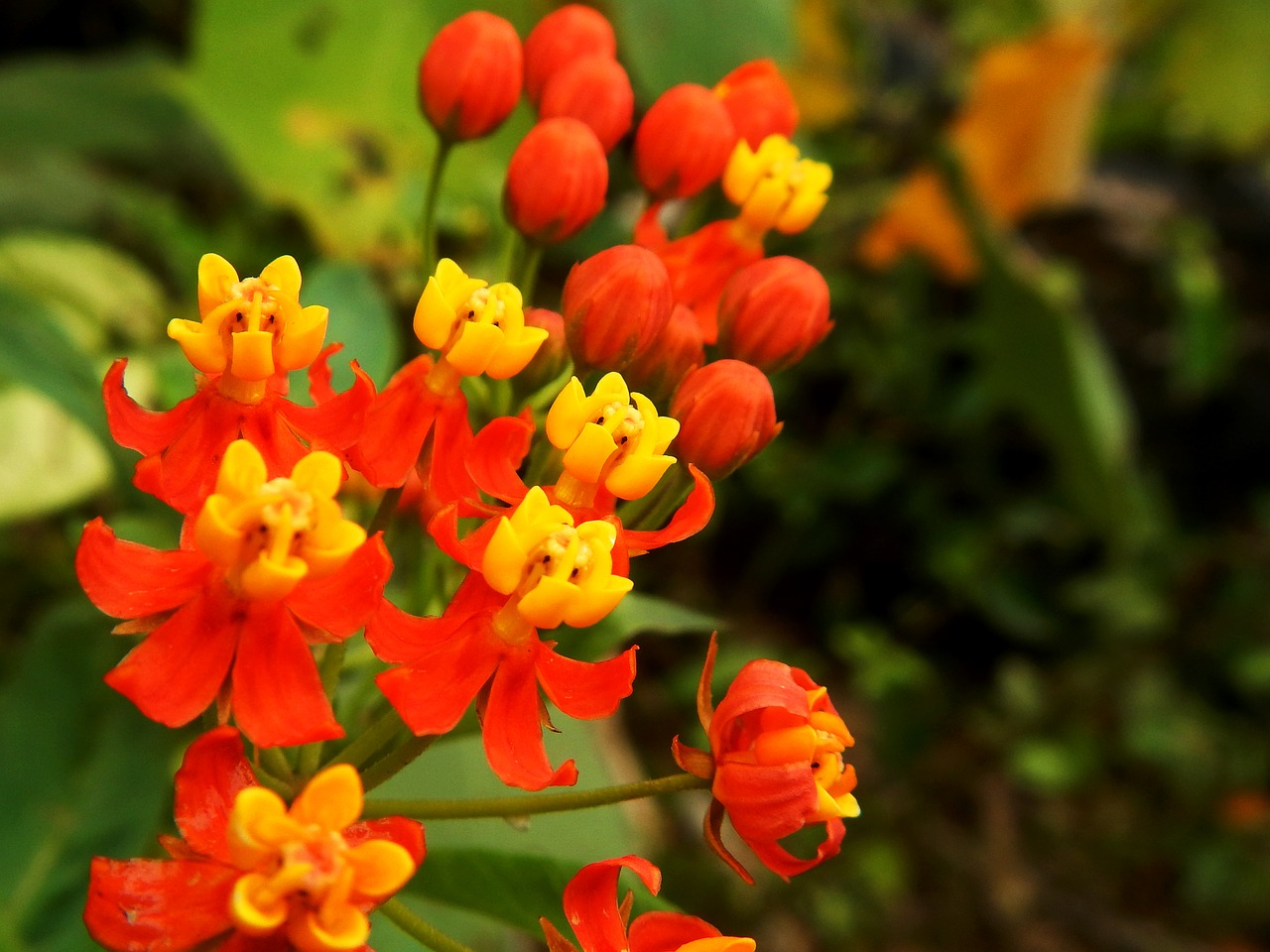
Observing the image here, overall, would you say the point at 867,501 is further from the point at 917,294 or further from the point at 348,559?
the point at 348,559

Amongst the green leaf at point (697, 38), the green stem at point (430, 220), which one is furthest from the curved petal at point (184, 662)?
the green leaf at point (697, 38)

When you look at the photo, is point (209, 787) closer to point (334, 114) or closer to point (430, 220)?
point (430, 220)

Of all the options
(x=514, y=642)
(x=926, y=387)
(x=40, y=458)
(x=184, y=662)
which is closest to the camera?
(x=184, y=662)

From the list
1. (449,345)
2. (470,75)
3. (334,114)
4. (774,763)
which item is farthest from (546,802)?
(334,114)

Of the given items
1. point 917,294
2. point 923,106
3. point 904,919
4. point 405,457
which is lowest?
point 904,919

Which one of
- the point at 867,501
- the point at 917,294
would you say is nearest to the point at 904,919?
the point at 867,501

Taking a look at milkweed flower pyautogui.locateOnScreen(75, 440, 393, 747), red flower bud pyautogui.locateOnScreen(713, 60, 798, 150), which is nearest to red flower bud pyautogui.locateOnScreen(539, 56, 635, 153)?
red flower bud pyautogui.locateOnScreen(713, 60, 798, 150)

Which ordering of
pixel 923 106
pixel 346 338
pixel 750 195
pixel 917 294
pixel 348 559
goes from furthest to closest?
pixel 923 106
pixel 917 294
pixel 346 338
pixel 750 195
pixel 348 559

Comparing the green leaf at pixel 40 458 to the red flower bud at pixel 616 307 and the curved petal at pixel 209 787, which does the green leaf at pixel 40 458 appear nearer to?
the red flower bud at pixel 616 307
